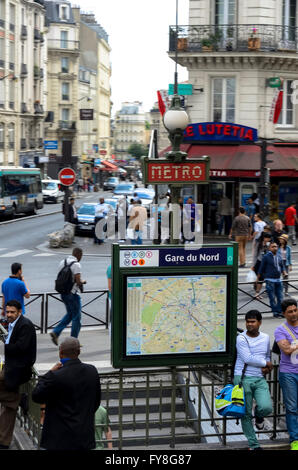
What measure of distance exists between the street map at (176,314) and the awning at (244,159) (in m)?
21.6

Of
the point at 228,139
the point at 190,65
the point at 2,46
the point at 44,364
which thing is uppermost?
the point at 2,46

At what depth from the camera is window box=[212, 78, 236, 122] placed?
32.1 meters

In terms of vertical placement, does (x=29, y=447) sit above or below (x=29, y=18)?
below

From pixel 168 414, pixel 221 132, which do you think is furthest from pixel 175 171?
pixel 221 132

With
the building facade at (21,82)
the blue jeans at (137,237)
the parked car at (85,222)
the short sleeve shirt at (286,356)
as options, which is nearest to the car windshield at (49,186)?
the building facade at (21,82)

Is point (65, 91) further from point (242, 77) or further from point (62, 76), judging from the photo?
point (242, 77)

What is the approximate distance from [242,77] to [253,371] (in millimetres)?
24749

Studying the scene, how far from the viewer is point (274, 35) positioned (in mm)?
31453

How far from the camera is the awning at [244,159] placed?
3006 cm

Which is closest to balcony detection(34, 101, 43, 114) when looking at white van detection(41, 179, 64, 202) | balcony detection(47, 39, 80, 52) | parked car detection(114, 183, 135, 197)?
white van detection(41, 179, 64, 202)

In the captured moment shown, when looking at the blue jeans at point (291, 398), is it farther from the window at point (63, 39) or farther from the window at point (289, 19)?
the window at point (63, 39)

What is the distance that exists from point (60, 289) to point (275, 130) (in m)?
20.6
